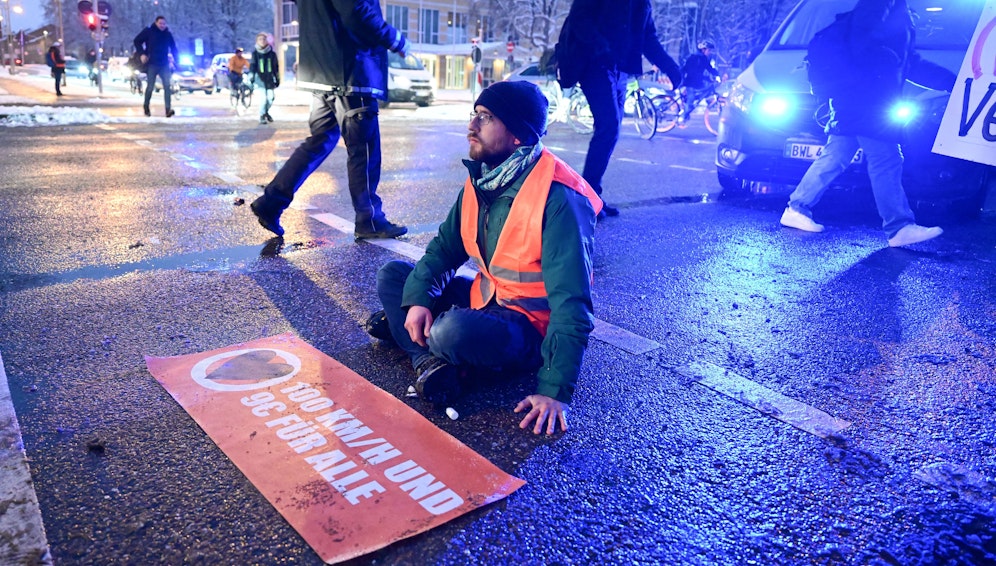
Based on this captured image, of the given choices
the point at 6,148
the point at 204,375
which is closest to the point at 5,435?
the point at 204,375

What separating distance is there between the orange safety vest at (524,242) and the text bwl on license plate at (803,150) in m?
3.94

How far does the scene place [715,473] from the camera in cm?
216

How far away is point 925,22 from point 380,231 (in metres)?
4.96

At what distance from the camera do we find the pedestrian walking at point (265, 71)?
13992mm

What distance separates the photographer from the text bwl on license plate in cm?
576

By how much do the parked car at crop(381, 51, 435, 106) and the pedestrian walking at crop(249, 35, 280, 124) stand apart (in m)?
5.86

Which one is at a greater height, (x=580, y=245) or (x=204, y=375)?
(x=580, y=245)

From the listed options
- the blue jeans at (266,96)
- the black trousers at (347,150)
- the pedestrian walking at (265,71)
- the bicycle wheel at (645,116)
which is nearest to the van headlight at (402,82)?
the pedestrian walking at (265,71)

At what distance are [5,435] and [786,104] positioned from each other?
5687mm

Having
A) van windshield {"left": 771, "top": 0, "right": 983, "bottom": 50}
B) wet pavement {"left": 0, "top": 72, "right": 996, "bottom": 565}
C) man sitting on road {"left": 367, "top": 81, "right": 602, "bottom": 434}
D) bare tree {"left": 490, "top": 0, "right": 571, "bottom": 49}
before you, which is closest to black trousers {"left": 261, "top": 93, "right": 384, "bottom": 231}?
wet pavement {"left": 0, "top": 72, "right": 996, "bottom": 565}

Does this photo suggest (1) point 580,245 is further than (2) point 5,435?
Yes

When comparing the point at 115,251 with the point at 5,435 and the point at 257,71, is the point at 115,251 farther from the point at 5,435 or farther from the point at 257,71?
the point at 257,71

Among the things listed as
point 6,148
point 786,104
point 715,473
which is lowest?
point 715,473

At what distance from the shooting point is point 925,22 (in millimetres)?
6078
